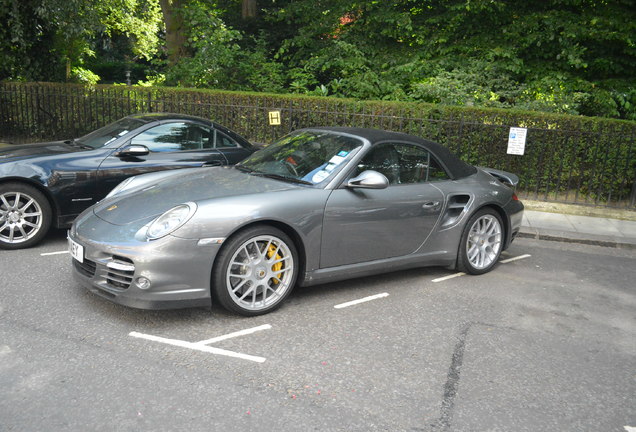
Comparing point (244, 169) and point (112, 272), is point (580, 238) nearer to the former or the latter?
point (244, 169)

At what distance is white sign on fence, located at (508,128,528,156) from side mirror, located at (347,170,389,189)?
18.7 feet

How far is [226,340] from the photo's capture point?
13.2 ft

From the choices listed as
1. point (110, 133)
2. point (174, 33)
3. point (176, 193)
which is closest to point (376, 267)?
point (176, 193)

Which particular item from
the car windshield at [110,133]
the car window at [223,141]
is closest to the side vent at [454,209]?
the car window at [223,141]

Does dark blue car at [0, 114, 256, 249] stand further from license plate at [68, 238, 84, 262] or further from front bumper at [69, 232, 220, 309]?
front bumper at [69, 232, 220, 309]

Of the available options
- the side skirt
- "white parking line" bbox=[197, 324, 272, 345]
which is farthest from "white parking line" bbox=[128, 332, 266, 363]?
the side skirt

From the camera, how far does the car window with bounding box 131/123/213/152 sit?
6867 mm

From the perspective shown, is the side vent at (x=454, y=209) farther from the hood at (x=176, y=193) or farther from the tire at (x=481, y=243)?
the hood at (x=176, y=193)

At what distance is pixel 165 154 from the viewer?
689cm

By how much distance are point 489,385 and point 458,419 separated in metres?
0.52

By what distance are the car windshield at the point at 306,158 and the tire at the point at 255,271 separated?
71 cm

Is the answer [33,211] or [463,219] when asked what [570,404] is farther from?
[33,211]

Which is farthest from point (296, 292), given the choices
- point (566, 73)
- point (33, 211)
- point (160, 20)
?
point (160, 20)

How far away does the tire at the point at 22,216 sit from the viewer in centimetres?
588
